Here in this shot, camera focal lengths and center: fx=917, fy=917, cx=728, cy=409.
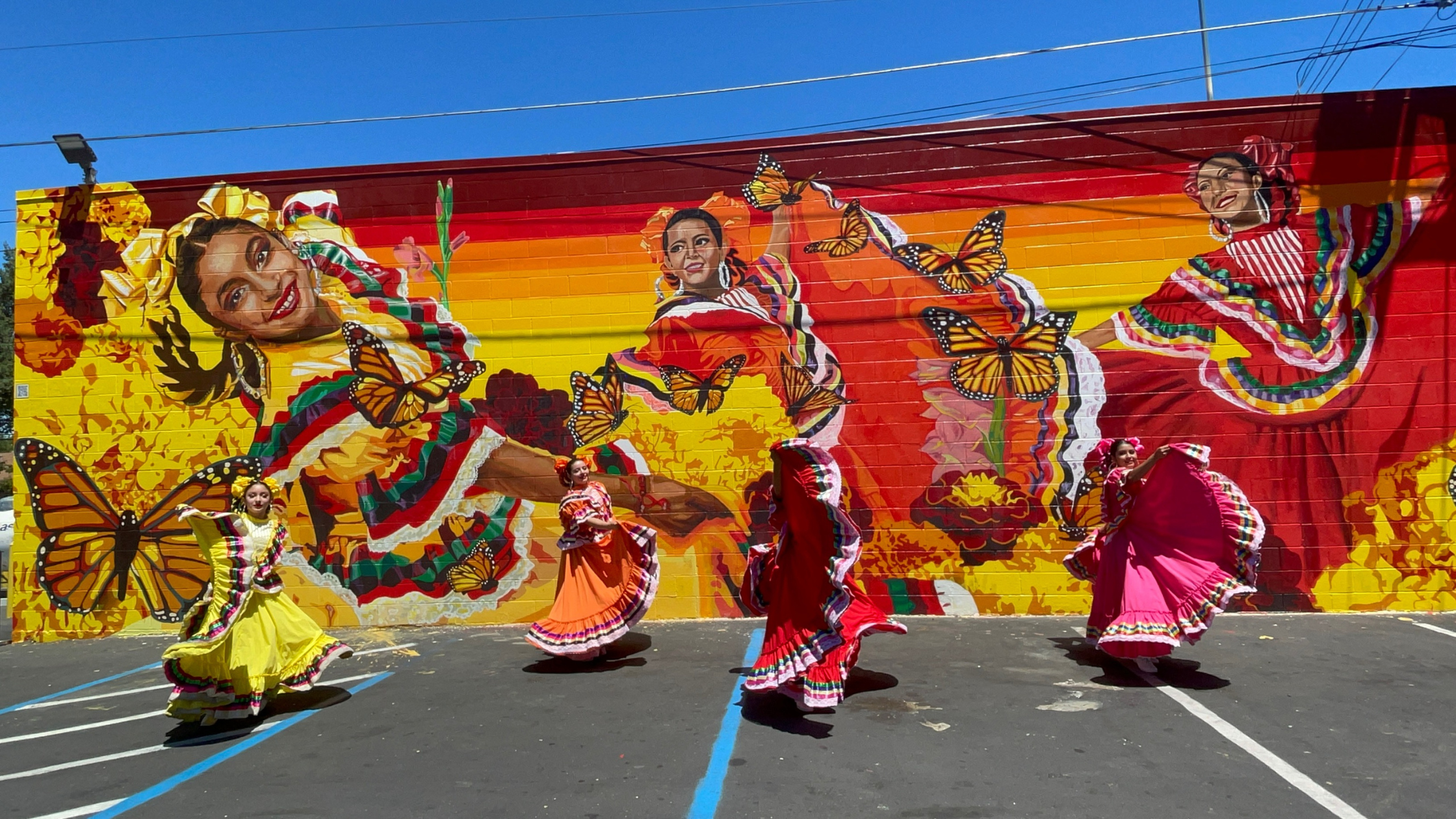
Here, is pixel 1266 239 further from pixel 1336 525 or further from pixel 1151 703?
pixel 1151 703

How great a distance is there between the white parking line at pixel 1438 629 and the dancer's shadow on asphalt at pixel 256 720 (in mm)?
8295

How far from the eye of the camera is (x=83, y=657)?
8312 mm

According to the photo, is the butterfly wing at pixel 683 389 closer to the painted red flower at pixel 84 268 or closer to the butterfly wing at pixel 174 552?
the butterfly wing at pixel 174 552

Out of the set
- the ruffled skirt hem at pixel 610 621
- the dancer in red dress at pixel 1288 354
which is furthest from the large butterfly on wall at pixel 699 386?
the dancer in red dress at pixel 1288 354

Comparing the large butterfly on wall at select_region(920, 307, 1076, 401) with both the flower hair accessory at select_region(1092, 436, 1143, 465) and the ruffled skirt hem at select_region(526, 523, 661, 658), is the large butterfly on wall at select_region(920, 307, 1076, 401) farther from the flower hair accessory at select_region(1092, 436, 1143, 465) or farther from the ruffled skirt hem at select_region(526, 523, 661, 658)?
the ruffled skirt hem at select_region(526, 523, 661, 658)

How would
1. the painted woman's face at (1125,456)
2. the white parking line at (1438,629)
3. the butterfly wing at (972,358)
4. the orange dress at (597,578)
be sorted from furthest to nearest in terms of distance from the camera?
the butterfly wing at (972,358) < the white parking line at (1438,629) < the orange dress at (597,578) < the painted woman's face at (1125,456)

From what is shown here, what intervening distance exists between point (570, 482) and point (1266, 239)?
259 inches

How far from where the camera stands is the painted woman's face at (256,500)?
5930 millimetres

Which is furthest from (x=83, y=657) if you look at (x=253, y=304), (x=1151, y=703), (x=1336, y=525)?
(x=1336, y=525)

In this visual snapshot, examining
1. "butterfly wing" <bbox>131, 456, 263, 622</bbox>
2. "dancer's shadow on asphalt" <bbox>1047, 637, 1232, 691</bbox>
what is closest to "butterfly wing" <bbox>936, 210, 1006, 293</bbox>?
"dancer's shadow on asphalt" <bbox>1047, 637, 1232, 691</bbox>

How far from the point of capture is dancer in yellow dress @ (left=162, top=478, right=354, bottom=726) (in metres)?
5.52

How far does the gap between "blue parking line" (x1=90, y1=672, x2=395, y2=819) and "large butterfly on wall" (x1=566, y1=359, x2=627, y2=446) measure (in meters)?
3.64

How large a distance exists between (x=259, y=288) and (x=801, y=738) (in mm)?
7327

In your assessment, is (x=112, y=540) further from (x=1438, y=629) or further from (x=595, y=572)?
(x=1438, y=629)
